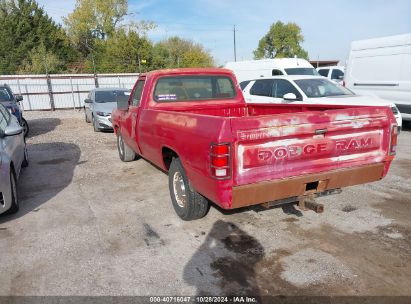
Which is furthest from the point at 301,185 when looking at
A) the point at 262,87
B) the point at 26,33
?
the point at 26,33

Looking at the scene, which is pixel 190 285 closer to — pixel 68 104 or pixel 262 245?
pixel 262 245

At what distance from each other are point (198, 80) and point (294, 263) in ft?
11.2

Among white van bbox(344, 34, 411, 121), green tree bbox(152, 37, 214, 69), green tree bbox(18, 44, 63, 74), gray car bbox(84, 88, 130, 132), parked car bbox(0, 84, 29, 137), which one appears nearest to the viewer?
white van bbox(344, 34, 411, 121)

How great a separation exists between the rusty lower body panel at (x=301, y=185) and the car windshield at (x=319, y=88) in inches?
200

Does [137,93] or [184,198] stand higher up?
[137,93]

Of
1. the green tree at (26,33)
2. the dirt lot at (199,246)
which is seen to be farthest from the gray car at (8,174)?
the green tree at (26,33)

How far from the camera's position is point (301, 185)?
357cm

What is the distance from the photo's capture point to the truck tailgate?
3215 mm

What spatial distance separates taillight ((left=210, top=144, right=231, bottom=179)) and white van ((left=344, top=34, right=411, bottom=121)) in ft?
28.0

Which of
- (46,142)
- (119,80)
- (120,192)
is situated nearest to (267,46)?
(119,80)

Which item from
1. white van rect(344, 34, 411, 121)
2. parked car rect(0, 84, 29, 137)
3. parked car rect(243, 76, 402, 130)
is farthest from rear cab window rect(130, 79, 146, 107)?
white van rect(344, 34, 411, 121)

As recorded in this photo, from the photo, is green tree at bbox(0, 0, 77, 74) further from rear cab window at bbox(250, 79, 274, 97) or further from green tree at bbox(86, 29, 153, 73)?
rear cab window at bbox(250, 79, 274, 97)

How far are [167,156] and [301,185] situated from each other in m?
1.93

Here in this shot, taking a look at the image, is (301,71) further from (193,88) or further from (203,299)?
(203,299)
